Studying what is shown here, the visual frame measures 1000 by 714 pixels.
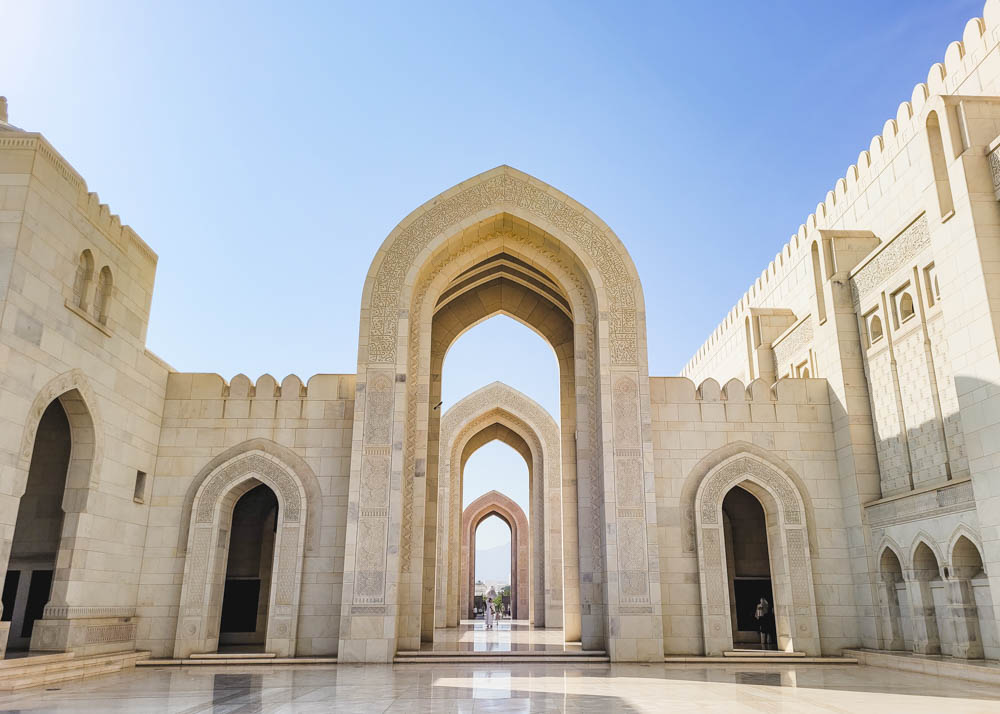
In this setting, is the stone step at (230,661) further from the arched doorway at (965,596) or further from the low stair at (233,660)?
the arched doorway at (965,596)

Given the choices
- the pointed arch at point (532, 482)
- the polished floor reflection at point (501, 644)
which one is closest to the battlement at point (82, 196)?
the polished floor reflection at point (501, 644)

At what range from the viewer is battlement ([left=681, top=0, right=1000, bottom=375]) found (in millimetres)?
10180

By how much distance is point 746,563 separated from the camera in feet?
46.2

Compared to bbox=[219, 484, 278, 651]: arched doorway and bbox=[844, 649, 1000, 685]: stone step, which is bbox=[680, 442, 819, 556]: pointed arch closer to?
bbox=[844, 649, 1000, 685]: stone step

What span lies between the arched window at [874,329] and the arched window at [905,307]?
1.85 ft

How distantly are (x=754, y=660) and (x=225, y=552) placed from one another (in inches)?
315

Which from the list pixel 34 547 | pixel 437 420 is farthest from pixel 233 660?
pixel 437 420

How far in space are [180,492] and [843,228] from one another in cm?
1196

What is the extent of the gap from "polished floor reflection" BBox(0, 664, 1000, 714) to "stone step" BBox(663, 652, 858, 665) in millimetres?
623

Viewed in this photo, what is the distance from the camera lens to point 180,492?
11.6 m

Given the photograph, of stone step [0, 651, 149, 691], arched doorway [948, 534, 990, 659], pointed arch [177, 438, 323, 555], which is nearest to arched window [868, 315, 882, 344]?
arched doorway [948, 534, 990, 659]

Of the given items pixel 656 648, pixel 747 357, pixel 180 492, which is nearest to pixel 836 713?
pixel 656 648

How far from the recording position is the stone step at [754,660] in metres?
10.4

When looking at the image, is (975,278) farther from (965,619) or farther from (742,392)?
(742,392)
